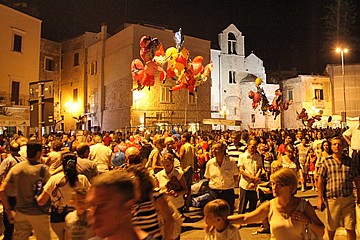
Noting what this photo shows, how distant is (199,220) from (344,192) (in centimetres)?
362

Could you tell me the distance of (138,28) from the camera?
28734 millimetres

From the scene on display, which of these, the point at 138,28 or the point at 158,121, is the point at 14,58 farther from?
the point at 158,121

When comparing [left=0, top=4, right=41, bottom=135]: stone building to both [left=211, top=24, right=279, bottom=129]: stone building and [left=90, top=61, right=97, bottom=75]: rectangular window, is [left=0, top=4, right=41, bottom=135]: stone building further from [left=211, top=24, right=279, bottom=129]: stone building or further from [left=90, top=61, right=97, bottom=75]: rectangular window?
[left=211, top=24, right=279, bottom=129]: stone building

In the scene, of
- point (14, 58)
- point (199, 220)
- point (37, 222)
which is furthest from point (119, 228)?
point (14, 58)

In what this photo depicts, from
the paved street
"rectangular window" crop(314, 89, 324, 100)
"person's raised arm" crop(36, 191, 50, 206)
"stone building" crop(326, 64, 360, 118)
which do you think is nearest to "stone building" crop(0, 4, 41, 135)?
the paved street

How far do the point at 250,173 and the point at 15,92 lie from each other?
2242 centimetres

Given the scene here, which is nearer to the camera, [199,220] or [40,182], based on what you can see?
[40,182]

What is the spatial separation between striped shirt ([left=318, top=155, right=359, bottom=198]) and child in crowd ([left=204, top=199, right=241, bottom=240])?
2.32 meters

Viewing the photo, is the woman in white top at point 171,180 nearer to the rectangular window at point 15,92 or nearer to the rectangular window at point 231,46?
the rectangular window at point 15,92

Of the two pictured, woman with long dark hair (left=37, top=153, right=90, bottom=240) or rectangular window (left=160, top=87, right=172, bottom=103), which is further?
rectangular window (left=160, top=87, right=172, bottom=103)

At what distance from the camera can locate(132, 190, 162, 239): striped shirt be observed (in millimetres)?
3293

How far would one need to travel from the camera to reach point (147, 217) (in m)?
3.37

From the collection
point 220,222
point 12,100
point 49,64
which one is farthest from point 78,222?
point 49,64

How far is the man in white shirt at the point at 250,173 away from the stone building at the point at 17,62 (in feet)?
62.6
